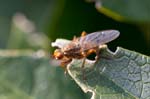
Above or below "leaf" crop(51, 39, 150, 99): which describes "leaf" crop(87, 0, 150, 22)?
above

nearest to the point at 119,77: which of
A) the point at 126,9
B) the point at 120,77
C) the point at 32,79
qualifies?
the point at 120,77

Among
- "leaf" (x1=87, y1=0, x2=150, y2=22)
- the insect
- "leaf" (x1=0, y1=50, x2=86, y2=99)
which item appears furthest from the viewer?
"leaf" (x1=87, y1=0, x2=150, y2=22)

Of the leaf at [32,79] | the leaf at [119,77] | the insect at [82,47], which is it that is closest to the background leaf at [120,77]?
the leaf at [119,77]

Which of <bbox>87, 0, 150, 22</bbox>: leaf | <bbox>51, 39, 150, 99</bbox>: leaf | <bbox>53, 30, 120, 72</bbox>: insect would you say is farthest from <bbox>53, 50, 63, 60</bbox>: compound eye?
<bbox>87, 0, 150, 22</bbox>: leaf

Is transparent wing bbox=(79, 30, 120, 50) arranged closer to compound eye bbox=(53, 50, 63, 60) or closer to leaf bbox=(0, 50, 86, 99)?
compound eye bbox=(53, 50, 63, 60)

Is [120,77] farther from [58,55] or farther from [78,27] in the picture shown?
[78,27]

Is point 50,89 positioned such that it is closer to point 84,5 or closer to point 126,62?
point 126,62
